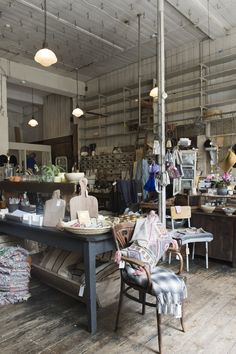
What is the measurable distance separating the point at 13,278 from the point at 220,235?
9.47ft

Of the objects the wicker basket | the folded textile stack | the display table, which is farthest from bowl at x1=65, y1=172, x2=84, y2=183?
the folded textile stack

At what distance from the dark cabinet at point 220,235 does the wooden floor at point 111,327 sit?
3.07 feet

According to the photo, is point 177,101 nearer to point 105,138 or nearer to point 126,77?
point 126,77

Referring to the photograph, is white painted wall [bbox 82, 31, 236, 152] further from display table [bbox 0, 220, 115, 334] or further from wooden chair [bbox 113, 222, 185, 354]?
display table [bbox 0, 220, 115, 334]

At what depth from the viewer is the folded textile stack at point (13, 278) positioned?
3102mm

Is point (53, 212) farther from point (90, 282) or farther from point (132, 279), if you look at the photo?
point (132, 279)

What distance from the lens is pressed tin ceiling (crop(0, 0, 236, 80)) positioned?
17.1 feet

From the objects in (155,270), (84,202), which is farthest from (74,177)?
(155,270)

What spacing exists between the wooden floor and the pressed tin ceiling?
4.78m

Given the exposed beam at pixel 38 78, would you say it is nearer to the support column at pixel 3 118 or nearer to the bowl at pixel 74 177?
the support column at pixel 3 118

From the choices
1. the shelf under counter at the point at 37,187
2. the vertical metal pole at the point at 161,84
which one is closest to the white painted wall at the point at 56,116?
the shelf under counter at the point at 37,187

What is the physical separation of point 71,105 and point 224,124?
5.36 meters

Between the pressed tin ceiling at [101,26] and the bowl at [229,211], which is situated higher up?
the pressed tin ceiling at [101,26]

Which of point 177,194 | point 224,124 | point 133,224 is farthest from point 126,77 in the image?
point 133,224
